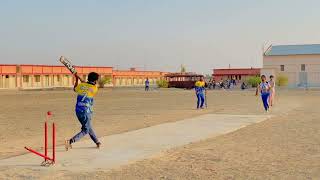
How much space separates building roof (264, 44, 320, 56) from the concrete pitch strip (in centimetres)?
6219

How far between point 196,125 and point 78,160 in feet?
24.7

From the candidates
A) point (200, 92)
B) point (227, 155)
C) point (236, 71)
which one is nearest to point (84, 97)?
point (227, 155)

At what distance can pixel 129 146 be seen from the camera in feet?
38.1

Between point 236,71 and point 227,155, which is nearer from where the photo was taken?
point 227,155

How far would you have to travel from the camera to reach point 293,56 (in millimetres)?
76438

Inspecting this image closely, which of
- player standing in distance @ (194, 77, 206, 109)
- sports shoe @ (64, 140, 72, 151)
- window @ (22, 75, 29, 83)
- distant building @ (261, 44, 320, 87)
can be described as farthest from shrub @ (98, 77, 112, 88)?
sports shoe @ (64, 140, 72, 151)

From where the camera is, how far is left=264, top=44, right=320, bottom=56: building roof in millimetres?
76875

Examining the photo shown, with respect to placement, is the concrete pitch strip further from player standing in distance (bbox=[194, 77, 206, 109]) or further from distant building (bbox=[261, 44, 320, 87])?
distant building (bbox=[261, 44, 320, 87])

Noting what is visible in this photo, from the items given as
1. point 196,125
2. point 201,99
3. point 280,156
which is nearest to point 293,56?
point 201,99

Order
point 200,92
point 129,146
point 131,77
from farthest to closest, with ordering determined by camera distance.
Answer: point 131,77 → point 200,92 → point 129,146

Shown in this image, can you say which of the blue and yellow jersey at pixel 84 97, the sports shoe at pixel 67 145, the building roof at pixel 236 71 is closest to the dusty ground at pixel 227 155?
the sports shoe at pixel 67 145

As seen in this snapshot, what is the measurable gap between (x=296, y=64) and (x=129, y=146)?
223 ft

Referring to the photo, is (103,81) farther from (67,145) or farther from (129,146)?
(67,145)

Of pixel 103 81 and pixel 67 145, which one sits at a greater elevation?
pixel 103 81
